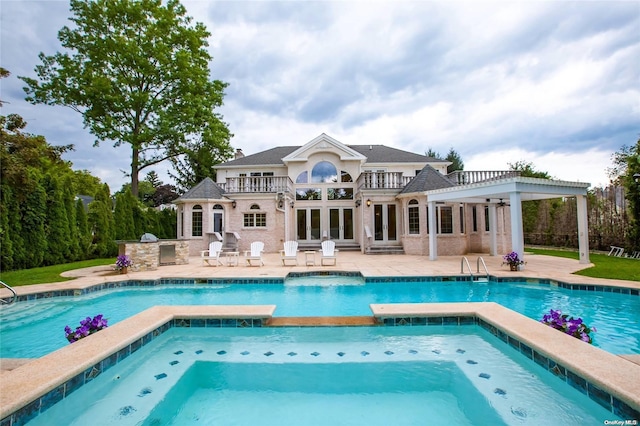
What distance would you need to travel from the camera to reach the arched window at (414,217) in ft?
53.5

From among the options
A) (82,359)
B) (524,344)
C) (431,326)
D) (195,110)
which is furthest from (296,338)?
(195,110)

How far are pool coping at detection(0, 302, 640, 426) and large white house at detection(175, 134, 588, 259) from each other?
26.9 feet

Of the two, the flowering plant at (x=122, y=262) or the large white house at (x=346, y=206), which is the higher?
the large white house at (x=346, y=206)

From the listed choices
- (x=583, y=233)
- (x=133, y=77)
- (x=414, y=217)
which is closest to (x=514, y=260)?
(x=583, y=233)

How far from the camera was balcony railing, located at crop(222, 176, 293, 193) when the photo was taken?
1827cm

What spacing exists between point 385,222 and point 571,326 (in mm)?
13717

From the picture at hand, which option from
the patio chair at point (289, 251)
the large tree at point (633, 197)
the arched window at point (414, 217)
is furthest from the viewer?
the arched window at point (414, 217)

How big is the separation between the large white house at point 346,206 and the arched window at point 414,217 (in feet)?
0.18

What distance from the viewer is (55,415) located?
285 centimetres

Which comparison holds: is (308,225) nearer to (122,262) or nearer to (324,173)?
(324,173)

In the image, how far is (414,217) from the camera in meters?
16.5

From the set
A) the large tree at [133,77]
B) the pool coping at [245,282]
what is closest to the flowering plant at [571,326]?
the pool coping at [245,282]

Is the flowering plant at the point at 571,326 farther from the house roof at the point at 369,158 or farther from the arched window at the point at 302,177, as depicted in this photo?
the house roof at the point at 369,158

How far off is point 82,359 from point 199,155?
2436 cm
